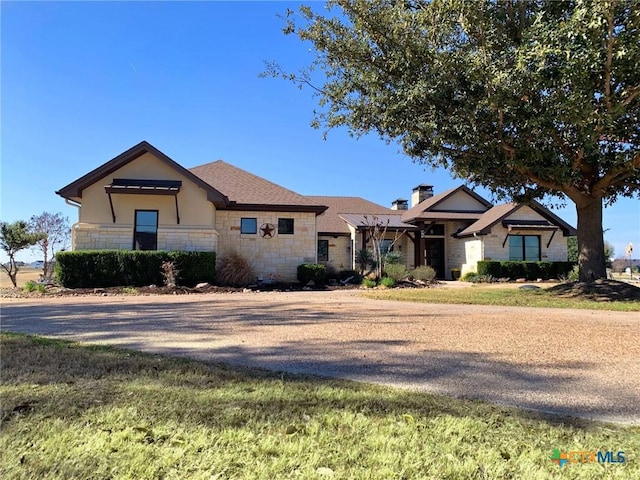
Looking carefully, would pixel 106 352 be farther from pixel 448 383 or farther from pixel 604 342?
pixel 604 342

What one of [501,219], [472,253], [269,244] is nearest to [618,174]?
[501,219]

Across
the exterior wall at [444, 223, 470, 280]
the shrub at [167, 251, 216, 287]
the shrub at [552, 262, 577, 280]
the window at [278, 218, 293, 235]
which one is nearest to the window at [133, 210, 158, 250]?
the shrub at [167, 251, 216, 287]

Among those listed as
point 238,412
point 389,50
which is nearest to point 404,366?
point 238,412

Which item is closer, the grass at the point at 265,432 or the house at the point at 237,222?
the grass at the point at 265,432

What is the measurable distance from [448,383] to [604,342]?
3.34m

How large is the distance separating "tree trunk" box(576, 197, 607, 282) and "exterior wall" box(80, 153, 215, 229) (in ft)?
43.6

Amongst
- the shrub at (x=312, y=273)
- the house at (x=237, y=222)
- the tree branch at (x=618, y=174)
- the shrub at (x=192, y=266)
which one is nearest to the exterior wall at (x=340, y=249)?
the house at (x=237, y=222)

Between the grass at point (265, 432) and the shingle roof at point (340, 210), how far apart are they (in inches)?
846

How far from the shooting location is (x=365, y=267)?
2208 centimetres

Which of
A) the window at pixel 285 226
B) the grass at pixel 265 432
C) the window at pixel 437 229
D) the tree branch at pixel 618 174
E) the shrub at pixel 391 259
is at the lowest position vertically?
the grass at pixel 265 432

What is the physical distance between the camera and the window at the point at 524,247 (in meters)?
24.3

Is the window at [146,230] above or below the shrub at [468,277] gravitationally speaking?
above

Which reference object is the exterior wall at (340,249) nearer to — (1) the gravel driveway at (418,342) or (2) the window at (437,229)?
(2) the window at (437,229)

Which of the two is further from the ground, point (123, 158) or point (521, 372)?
point (123, 158)
